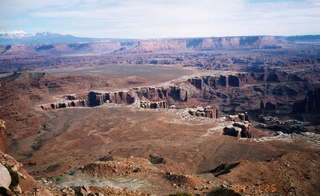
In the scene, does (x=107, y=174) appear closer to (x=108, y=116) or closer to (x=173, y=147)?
(x=173, y=147)

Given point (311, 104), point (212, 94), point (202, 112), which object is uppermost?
point (202, 112)

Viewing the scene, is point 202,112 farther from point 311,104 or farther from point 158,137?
point 311,104

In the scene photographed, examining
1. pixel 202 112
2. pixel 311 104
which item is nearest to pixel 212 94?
pixel 311 104

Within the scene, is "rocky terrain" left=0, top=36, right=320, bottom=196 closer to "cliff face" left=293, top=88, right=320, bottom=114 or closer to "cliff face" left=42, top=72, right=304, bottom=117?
"cliff face" left=293, top=88, right=320, bottom=114

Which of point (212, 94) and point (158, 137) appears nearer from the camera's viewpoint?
point (158, 137)

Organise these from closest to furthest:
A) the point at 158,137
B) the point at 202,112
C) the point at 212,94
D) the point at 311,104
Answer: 1. the point at 158,137
2. the point at 202,112
3. the point at 311,104
4. the point at 212,94

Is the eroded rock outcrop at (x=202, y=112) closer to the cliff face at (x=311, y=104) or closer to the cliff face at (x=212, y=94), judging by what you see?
the cliff face at (x=212, y=94)

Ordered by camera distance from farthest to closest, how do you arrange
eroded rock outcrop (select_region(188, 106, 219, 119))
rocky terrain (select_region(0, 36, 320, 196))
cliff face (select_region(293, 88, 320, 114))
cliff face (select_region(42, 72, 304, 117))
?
cliff face (select_region(42, 72, 304, 117)) < cliff face (select_region(293, 88, 320, 114)) < eroded rock outcrop (select_region(188, 106, 219, 119)) < rocky terrain (select_region(0, 36, 320, 196))

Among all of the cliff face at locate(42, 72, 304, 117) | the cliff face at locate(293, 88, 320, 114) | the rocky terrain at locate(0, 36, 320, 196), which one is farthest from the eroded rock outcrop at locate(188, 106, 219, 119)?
the cliff face at locate(293, 88, 320, 114)

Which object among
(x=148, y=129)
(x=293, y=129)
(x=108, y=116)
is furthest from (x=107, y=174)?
(x=293, y=129)
